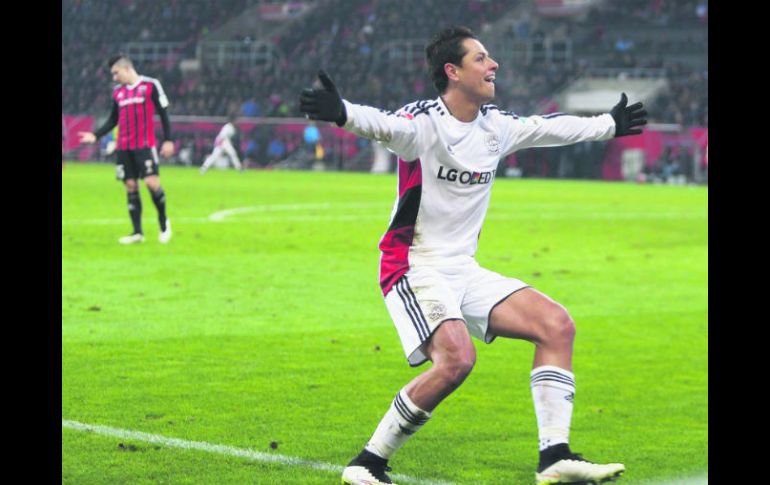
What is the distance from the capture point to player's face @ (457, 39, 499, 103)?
6199 mm

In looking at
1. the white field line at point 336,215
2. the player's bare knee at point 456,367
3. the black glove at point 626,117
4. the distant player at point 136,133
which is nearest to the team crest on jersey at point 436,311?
the player's bare knee at point 456,367

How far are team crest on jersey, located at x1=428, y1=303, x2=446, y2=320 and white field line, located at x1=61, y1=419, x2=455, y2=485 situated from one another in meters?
0.77

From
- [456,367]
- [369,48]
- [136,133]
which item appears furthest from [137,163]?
[369,48]

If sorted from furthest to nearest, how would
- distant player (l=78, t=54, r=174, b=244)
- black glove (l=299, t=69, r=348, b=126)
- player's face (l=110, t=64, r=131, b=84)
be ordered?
distant player (l=78, t=54, r=174, b=244) → player's face (l=110, t=64, r=131, b=84) → black glove (l=299, t=69, r=348, b=126)

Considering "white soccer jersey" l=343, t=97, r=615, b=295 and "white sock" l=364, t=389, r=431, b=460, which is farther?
"white soccer jersey" l=343, t=97, r=615, b=295

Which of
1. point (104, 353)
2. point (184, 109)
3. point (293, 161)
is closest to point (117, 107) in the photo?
point (104, 353)

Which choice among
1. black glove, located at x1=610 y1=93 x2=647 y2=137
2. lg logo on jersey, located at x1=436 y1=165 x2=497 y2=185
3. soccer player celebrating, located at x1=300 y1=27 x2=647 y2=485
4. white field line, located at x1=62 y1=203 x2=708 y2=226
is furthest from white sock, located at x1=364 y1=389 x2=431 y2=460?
white field line, located at x1=62 y1=203 x2=708 y2=226

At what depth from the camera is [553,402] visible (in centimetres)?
597

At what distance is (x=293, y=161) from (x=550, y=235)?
29.3 m

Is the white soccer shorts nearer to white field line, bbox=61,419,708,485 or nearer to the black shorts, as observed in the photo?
white field line, bbox=61,419,708,485

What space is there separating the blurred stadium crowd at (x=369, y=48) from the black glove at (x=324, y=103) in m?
40.6

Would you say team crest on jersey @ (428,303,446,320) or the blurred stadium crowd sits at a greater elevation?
the blurred stadium crowd

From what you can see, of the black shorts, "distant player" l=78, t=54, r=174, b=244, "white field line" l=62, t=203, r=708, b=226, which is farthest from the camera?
"white field line" l=62, t=203, r=708, b=226
